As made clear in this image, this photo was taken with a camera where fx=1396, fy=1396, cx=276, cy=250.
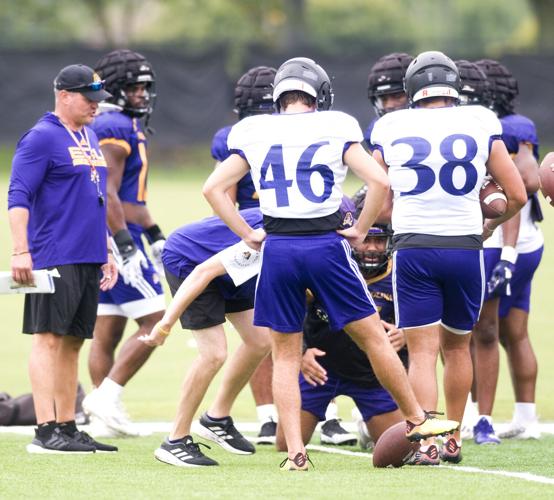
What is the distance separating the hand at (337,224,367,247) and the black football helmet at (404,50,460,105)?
32.7 inches

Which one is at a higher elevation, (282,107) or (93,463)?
(282,107)

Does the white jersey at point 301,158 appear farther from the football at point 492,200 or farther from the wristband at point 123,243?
the wristband at point 123,243

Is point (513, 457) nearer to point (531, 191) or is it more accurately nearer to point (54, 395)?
point (531, 191)

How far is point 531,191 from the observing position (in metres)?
8.29

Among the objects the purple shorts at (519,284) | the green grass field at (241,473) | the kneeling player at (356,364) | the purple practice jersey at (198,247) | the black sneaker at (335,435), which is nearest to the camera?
the green grass field at (241,473)

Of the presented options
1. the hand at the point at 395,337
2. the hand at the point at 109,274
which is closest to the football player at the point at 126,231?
the hand at the point at 109,274

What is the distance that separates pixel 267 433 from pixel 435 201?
6.81ft

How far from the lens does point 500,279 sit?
8039 millimetres

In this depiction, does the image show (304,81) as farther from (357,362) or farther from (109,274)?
(109,274)

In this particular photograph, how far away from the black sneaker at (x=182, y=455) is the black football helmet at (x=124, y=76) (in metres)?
2.66

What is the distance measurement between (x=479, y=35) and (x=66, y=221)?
Answer: 58021 mm

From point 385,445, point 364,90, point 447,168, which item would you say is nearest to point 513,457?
point 385,445

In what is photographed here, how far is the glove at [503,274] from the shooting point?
8039mm

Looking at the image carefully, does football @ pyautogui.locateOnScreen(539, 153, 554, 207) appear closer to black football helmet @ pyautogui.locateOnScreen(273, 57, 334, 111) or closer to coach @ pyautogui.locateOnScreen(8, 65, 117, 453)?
black football helmet @ pyautogui.locateOnScreen(273, 57, 334, 111)
